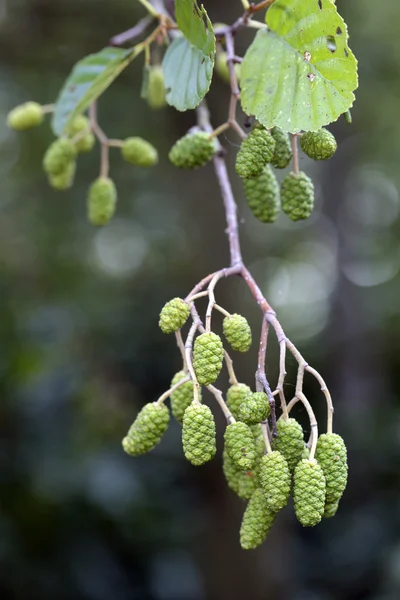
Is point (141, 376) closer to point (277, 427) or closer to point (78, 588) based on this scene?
point (78, 588)

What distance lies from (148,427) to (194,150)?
61cm

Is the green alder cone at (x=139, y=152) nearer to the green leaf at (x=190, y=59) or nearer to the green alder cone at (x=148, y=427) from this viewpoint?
the green leaf at (x=190, y=59)

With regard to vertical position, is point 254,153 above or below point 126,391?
above

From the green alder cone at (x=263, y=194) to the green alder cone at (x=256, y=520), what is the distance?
61 centimetres

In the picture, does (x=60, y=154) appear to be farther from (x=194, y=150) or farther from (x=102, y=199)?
(x=194, y=150)

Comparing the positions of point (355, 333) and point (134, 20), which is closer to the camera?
point (134, 20)

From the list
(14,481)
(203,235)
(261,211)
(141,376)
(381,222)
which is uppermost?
(261,211)

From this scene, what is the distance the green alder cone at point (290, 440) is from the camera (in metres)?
1.17

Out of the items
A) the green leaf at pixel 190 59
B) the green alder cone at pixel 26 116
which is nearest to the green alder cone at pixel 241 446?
the green leaf at pixel 190 59

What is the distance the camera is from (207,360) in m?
1.12

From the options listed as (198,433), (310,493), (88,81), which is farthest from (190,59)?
(310,493)

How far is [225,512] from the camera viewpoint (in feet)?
12.4

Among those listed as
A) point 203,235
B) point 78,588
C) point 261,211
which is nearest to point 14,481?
point 78,588

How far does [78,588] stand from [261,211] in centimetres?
347
